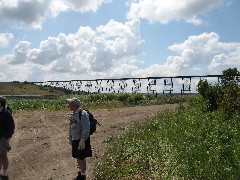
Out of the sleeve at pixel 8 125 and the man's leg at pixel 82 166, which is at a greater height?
the sleeve at pixel 8 125

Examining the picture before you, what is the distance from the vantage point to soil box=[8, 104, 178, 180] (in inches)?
492

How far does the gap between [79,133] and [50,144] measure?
246 inches

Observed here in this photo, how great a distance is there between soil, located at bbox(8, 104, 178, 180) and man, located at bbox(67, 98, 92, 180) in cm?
104

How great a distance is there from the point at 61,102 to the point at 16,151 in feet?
64.3

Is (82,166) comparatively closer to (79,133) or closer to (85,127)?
(79,133)

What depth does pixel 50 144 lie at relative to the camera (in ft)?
54.5

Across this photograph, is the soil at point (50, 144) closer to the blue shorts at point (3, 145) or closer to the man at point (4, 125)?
the blue shorts at point (3, 145)

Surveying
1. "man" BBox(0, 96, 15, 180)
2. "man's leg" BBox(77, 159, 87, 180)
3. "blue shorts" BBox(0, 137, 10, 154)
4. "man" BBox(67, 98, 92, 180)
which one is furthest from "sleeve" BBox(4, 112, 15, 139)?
"man's leg" BBox(77, 159, 87, 180)

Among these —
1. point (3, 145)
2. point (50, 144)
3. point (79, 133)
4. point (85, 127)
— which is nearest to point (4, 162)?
point (3, 145)

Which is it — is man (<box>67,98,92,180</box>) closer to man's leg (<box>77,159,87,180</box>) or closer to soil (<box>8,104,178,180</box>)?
man's leg (<box>77,159,87,180</box>)

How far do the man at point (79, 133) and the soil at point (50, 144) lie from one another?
1.04 meters

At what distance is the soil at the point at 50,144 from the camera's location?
12.5 metres

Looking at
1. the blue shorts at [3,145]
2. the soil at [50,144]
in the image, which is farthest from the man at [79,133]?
the blue shorts at [3,145]

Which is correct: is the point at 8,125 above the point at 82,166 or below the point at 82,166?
above
